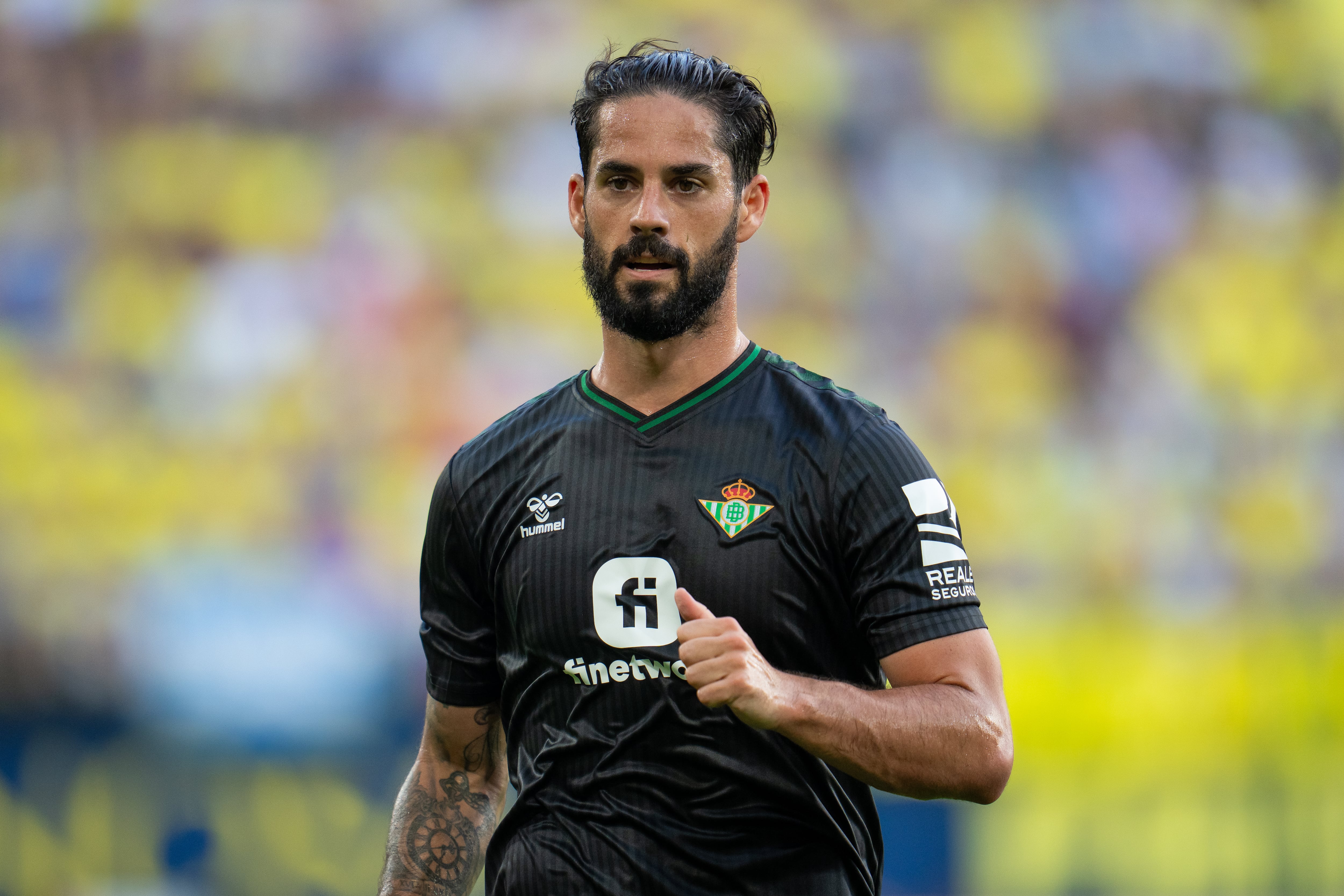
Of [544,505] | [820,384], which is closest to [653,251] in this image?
[820,384]

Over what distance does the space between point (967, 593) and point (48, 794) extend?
5780 millimetres

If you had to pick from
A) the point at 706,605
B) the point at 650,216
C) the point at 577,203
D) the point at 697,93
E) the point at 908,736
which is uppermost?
the point at 697,93

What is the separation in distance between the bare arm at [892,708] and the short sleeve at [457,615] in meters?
0.59

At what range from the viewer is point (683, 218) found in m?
2.51

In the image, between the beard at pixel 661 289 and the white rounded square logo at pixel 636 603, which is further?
the beard at pixel 661 289

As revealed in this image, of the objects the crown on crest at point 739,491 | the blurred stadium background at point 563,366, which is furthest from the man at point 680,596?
the blurred stadium background at point 563,366

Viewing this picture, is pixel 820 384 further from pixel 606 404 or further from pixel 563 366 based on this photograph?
pixel 563 366

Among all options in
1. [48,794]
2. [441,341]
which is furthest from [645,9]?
[48,794]

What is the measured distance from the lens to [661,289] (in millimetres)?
2523

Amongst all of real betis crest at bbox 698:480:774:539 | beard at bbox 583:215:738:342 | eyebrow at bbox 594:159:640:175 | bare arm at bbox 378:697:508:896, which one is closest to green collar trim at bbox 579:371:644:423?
beard at bbox 583:215:738:342

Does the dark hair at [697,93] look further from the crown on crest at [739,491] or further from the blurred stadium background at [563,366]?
the blurred stadium background at [563,366]

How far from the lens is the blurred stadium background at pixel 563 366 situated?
6.77 metres

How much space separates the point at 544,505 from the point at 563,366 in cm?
495

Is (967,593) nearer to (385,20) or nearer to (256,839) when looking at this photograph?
(256,839)
